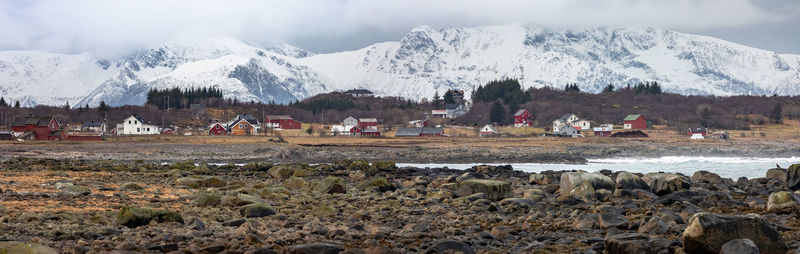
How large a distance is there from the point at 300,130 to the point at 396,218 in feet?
324

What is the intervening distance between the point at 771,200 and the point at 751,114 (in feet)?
424

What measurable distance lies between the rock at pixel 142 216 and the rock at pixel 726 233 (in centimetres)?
878

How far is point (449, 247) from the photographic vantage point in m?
11.6

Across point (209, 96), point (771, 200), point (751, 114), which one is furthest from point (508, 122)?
point (771, 200)

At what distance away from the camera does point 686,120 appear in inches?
4833

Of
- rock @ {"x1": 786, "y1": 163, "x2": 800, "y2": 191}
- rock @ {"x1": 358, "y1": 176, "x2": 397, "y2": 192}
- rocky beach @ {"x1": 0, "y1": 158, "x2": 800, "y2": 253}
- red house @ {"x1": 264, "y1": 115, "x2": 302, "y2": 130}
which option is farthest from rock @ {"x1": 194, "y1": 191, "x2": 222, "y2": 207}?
red house @ {"x1": 264, "y1": 115, "x2": 302, "y2": 130}

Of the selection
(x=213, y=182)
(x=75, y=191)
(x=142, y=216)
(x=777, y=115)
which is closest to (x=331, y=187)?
(x=213, y=182)

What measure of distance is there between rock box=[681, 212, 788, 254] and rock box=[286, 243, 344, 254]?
5141mm

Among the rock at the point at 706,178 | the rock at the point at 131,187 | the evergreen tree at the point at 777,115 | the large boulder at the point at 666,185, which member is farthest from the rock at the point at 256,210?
the evergreen tree at the point at 777,115

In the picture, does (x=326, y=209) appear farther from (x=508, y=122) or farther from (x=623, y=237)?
(x=508, y=122)

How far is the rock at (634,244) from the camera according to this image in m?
10.7

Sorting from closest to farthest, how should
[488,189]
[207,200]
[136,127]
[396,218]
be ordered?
1. [396,218]
2. [207,200]
3. [488,189]
4. [136,127]

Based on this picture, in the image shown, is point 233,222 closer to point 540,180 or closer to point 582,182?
point 582,182

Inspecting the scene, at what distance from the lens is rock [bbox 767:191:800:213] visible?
625 inches
